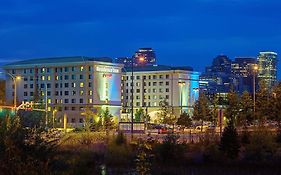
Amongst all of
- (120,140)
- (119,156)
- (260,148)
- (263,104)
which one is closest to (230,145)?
(260,148)

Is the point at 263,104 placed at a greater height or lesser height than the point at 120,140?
greater

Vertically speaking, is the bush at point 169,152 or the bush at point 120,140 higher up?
the bush at point 120,140

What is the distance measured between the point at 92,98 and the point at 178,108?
34568 millimetres

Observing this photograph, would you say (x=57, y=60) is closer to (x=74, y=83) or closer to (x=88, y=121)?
(x=74, y=83)

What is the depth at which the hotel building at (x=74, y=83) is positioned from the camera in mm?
162375

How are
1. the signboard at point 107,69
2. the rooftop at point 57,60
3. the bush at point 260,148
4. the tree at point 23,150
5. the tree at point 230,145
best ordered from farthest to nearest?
the rooftop at point 57,60
the signboard at point 107,69
the tree at point 230,145
the bush at point 260,148
the tree at point 23,150

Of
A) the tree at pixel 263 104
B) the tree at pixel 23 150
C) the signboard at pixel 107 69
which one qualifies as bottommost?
the tree at pixel 23 150

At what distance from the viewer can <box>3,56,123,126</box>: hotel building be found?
162 metres

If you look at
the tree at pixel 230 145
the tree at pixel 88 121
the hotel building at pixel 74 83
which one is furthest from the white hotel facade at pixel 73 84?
the tree at pixel 230 145

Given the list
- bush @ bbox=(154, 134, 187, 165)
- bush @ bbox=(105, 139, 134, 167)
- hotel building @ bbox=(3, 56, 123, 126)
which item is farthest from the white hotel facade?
bush @ bbox=(154, 134, 187, 165)

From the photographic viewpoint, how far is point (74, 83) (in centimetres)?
16662

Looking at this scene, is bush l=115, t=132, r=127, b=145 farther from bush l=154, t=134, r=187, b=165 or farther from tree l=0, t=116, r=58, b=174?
tree l=0, t=116, r=58, b=174

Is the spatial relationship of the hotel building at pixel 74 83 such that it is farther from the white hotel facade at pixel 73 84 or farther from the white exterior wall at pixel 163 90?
the white exterior wall at pixel 163 90

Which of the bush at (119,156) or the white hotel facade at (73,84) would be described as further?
the white hotel facade at (73,84)
